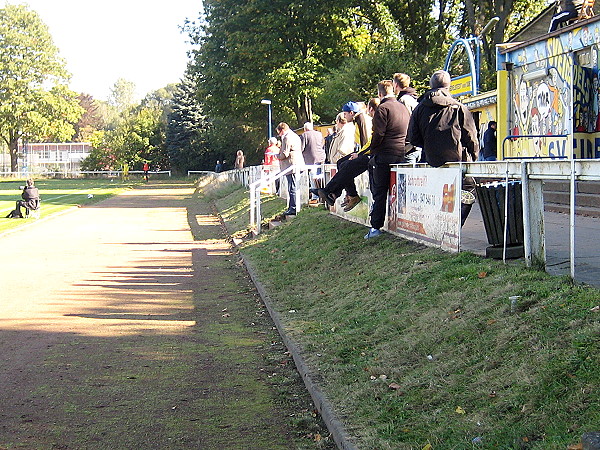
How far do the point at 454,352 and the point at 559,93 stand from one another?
10429mm

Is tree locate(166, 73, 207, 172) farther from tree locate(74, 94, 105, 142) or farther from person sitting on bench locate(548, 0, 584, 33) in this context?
person sitting on bench locate(548, 0, 584, 33)

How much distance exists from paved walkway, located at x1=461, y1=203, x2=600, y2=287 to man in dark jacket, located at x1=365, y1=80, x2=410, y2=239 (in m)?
1.17

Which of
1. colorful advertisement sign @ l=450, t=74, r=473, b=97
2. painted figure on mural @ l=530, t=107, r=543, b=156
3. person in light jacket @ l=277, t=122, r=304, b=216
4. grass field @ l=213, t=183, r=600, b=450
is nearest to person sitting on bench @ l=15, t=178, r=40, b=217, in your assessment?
person in light jacket @ l=277, t=122, r=304, b=216

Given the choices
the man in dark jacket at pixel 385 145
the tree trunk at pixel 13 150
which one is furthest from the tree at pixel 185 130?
the man in dark jacket at pixel 385 145

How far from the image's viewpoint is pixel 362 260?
10547 mm

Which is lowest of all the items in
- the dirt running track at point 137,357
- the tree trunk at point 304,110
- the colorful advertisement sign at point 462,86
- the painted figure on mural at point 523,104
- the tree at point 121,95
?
the dirt running track at point 137,357

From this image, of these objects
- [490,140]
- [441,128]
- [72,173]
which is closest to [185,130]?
[72,173]

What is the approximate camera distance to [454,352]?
600 cm

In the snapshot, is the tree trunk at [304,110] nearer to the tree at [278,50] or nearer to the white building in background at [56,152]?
the tree at [278,50]

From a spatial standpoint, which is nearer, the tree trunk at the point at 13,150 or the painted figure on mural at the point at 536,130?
the painted figure on mural at the point at 536,130

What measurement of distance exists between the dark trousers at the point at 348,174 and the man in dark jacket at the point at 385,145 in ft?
3.05

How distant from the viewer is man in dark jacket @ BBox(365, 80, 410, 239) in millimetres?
10844

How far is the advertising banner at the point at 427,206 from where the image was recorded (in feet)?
29.4

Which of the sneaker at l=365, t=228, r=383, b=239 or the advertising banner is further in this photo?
the sneaker at l=365, t=228, r=383, b=239
